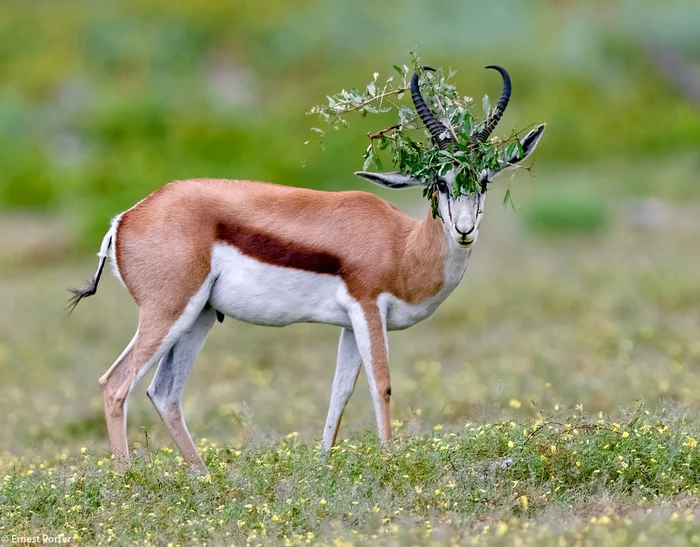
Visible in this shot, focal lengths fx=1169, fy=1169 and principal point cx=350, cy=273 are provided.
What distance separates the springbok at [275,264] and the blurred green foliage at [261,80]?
1158 centimetres

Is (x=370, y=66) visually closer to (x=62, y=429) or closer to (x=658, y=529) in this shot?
(x=62, y=429)

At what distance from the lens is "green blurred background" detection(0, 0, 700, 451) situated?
422 inches

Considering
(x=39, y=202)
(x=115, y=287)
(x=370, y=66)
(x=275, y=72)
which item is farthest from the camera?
(x=275, y=72)

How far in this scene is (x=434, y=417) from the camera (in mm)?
9094

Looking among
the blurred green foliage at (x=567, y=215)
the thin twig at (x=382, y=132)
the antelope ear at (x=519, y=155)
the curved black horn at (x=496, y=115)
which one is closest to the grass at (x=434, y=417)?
the blurred green foliage at (x=567, y=215)

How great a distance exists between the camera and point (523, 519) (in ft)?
19.2

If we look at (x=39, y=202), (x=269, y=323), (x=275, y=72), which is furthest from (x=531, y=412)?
(x=275, y=72)

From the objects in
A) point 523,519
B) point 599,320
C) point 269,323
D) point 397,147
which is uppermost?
point 397,147

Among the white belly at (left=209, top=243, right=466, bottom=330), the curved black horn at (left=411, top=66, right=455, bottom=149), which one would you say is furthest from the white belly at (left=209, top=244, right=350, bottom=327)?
the curved black horn at (left=411, top=66, right=455, bottom=149)

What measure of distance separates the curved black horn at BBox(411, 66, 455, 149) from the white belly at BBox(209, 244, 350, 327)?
41.3 inches

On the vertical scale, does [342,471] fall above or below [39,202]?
above

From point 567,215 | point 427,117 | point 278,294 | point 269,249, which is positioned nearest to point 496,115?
point 427,117

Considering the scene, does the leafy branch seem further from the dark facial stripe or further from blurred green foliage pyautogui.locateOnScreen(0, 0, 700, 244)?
blurred green foliage pyautogui.locateOnScreen(0, 0, 700, 244)

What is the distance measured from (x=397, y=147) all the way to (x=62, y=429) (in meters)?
4.63
